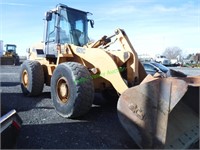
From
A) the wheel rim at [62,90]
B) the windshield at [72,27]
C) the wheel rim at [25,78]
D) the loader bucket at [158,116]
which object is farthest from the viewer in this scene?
the wheel rim at [25,78]

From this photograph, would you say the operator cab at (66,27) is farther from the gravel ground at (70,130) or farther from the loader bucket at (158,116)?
the loader bucket at (158,116)

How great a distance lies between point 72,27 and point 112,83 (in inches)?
91.7

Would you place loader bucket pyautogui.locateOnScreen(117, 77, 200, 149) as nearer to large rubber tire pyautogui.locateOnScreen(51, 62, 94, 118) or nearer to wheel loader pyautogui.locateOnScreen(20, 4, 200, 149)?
wheel loader pyautogui.locateOnScreen(20, 4, 200, 149)

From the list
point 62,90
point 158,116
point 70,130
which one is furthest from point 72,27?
point 158,116

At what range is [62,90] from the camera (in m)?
6.34

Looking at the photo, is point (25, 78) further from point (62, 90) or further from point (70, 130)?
point (70, 130)

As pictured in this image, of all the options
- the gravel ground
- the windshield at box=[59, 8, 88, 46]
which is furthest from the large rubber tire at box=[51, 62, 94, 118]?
the windshield at box=[59, 8, 88, 46]

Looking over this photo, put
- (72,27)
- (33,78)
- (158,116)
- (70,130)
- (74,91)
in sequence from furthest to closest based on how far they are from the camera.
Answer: (33,78) < (72,27) < (74,91) < (70,130) < (158,116)

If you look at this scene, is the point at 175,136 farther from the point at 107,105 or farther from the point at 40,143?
the point at 107,105

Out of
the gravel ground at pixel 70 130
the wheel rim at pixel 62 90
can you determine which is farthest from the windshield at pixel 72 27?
the gravel ground at pixel 70 130

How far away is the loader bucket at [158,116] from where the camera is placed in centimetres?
414

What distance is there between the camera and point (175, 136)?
437cm

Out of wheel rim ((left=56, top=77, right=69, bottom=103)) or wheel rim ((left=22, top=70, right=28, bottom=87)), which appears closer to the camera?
wheel rim ((left=56, top=77, right=69, bottom=103))

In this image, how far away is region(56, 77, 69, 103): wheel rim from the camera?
6194 millimetres
